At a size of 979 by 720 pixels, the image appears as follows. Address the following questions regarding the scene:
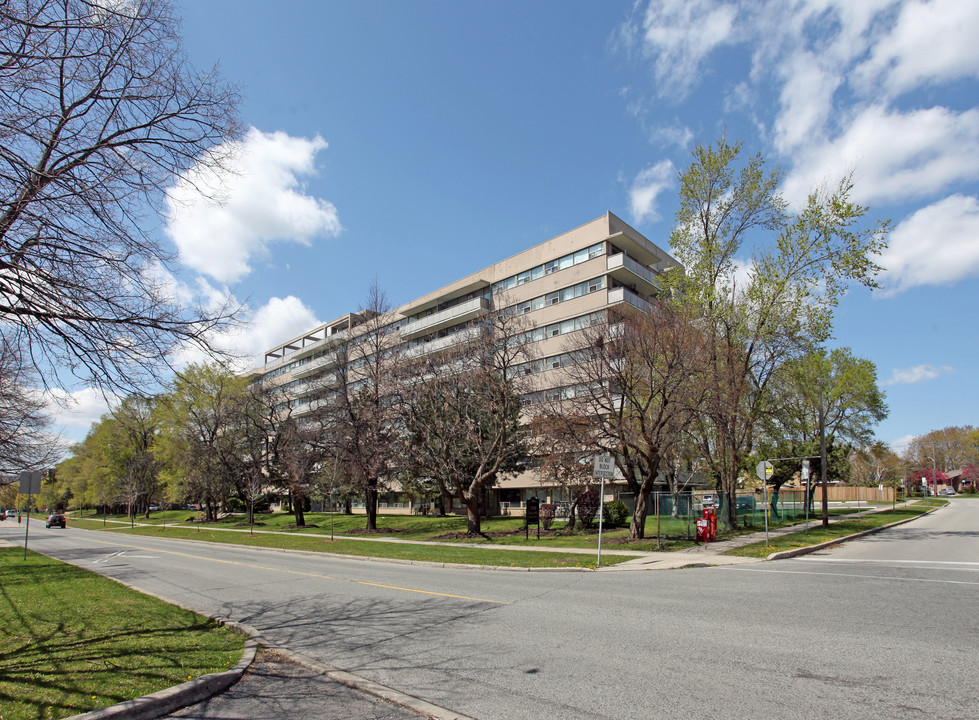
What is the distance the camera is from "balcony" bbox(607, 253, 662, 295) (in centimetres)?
4050

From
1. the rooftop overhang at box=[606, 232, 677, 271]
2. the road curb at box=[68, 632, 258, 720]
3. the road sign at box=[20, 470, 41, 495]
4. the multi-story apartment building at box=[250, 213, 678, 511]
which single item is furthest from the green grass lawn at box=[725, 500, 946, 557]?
the road sign at box=[20, 470, 41, 495]

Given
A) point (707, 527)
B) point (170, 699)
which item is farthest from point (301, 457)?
point (170, 699)

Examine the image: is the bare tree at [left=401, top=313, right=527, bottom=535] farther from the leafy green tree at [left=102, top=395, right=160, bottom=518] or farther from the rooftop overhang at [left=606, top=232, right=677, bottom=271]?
the leafy green tree at [left=102, top=395, right=160, bottom=518]

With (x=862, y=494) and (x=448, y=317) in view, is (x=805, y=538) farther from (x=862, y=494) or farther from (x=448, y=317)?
(x=862, y=494)

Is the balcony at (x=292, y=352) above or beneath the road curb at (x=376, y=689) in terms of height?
above

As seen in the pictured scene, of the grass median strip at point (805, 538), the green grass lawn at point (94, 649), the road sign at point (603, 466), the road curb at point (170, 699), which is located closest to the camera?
the road curb at point (170, 699)

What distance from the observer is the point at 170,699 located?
5031 mm

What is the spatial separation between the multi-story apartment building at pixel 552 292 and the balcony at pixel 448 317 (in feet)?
0.32

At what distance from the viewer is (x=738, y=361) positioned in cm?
2533

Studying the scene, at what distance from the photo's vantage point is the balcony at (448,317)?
5041 cm

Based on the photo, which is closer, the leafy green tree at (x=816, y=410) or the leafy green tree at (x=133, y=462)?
the leafy green tree at (x=816, y=410)

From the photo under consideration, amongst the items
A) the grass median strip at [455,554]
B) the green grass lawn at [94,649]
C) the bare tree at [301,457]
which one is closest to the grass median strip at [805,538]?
the grass median strip at [455,554]

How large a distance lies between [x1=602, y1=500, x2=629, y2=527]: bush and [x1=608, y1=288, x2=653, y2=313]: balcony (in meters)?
15.8

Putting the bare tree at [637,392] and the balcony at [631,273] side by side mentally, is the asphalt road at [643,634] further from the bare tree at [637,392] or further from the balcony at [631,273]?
the balcony at [631,273]
